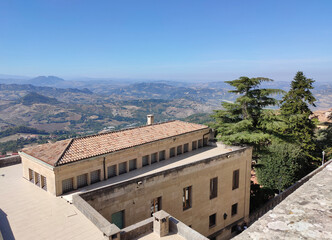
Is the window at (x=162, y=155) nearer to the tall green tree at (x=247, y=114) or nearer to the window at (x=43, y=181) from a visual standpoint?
the tall green tree at (x=247, y=114)

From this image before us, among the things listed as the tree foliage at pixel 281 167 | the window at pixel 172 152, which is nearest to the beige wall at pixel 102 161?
the window at pixel 172 152

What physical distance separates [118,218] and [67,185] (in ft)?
15.1

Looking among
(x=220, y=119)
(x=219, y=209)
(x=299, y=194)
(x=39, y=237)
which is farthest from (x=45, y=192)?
(x=220, y=119)

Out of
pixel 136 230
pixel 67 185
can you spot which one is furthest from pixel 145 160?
pixel 136 230

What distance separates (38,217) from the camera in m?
14.8

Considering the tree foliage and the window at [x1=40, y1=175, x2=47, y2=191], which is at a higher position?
the window at [x1=40, y1=175, x2=47, y2=191]

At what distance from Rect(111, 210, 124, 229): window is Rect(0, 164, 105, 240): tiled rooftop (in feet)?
9.79

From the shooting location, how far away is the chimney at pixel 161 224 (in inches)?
511

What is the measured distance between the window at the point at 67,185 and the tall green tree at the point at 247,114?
1809 cm

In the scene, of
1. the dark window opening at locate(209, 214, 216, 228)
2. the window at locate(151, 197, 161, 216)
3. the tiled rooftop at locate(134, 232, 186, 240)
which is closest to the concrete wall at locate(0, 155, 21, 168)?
the window at locate(151, 197, 161, 216)

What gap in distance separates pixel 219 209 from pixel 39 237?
17.3 metres

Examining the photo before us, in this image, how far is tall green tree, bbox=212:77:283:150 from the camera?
30.8 metres

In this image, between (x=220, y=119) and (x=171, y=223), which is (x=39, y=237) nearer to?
(x=171, y=223)

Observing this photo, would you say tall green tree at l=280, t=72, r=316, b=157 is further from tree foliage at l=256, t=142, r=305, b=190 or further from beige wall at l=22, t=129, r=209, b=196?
beige wall at l=22, t=129, r=209, b=196
